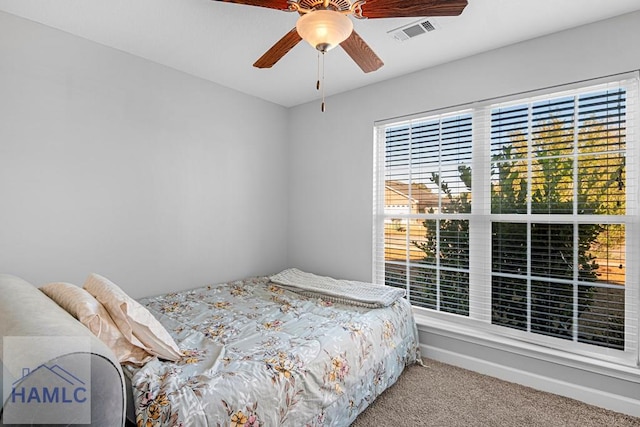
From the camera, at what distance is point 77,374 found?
909 millimetres

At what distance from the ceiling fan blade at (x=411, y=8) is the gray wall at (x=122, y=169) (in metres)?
1.99

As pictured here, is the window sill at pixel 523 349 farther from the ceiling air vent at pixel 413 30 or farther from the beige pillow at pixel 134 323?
the ceiling air vent at pixel 413 30

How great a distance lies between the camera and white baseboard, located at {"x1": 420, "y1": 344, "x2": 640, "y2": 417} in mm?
2018

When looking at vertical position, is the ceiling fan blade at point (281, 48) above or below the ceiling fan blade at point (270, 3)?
below

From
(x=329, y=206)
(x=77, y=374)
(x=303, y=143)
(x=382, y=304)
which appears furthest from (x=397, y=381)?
(x=303, y=143)

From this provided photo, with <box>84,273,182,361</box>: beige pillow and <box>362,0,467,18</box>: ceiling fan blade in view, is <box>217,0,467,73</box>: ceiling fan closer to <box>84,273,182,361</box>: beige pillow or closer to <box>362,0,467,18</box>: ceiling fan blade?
<box>362,0,467,18</box>: ceiling fan blade

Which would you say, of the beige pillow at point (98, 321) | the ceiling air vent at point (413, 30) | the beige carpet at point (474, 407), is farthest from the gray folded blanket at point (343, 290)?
the ceiling air vent at point (413, 30)

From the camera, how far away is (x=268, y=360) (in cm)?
160

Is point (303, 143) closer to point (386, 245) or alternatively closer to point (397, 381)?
point (386, 245)

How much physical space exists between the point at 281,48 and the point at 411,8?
0.72 meters

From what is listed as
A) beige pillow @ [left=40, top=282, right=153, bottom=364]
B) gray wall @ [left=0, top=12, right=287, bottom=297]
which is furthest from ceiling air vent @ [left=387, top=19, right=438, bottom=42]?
beige pillow @ [left=40, top=282, right=153, bottom=364]

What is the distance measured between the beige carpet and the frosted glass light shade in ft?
6.86

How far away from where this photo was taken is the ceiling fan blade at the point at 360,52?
1.79 m

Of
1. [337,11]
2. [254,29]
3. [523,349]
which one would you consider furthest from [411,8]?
[523,349]
